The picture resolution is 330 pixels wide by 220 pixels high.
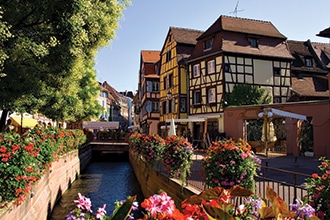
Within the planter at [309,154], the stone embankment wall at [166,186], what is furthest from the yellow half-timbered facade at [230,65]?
Answer: the stone embankment wall at [166,186]

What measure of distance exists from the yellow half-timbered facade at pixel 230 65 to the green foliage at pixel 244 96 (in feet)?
3.91

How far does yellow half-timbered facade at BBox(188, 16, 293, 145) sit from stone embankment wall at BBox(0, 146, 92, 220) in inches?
491

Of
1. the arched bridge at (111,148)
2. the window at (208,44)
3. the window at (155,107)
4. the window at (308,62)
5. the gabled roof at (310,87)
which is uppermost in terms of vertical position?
the window at (208,44)

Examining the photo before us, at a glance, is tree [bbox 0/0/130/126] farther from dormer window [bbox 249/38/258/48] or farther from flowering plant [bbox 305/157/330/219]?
→ dormer window [bbox 249/38/258/48]

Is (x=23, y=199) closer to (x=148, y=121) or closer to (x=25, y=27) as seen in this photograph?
(x=25, y=27)

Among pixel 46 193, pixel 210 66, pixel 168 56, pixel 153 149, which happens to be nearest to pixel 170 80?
pixel 168 56

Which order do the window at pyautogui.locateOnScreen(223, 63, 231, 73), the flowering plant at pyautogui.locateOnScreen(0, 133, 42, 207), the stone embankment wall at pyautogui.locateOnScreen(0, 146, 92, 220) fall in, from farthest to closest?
1. the window at pyautogui.locateOnScreen(223, 63, 231, 73)
2. the stone embankment wall at pyautogui.locateOnScreen(0, 146, 92, 220)
3. the flowering plant at pyautogui.locateOnScreen(0, 133, 42, 207)

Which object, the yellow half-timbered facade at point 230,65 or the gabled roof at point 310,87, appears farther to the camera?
the gabled roof at point 310,87

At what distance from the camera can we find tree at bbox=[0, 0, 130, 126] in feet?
26.6

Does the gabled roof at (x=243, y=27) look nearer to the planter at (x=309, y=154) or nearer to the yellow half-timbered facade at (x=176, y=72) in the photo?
the yellow half-timbered facade at (x=176, y=72)

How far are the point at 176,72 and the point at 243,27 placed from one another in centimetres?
789

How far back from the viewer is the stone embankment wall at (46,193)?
7.28 meters

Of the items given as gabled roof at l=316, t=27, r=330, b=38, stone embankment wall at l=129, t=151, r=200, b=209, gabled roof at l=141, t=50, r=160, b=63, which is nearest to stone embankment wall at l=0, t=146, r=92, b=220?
stone embankment wall at l=129, t=151, r=200, b=209

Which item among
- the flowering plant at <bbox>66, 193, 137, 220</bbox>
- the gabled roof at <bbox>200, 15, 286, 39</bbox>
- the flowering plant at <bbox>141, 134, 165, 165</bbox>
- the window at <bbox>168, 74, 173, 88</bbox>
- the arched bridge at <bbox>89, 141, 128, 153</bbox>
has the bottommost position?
the arched bridge at <bbox>89, 141, 128, 153</bbox>
